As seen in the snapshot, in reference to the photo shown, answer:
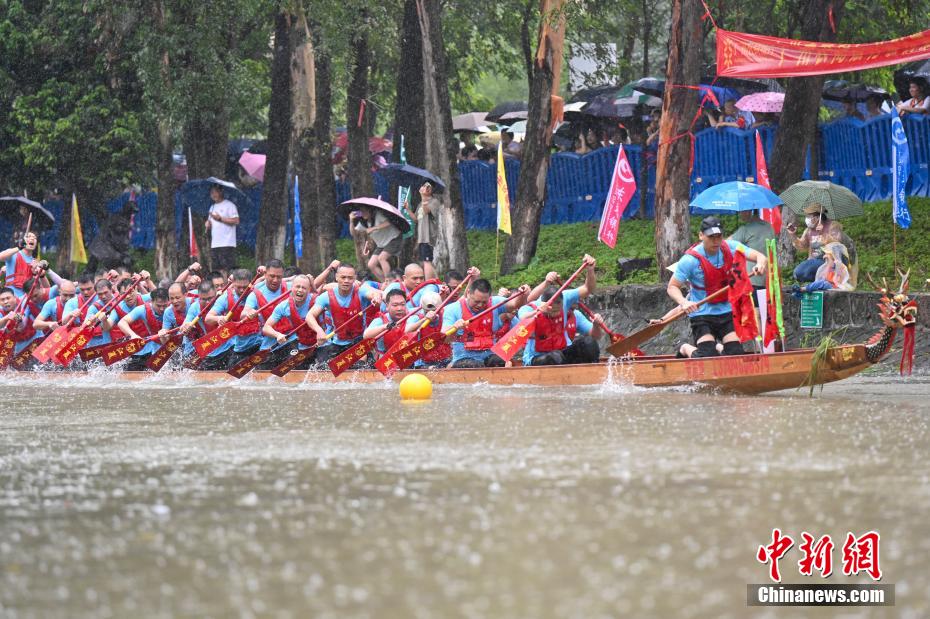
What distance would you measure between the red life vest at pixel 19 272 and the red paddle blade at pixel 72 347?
3.63m

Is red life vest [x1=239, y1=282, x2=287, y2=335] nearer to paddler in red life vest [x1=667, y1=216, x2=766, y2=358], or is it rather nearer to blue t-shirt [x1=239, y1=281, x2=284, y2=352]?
blue t-shirt [x1=239, y1=281, x2=284, y2=352]

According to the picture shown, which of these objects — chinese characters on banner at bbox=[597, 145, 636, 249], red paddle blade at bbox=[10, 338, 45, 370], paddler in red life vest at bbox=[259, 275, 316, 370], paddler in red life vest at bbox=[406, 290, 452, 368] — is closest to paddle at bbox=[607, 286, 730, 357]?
paddler in red life vest at bbox=[406, 290, 452, 368]

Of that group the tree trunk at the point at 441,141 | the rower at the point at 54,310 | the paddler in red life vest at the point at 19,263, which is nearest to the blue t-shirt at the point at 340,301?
the rower at the point at 54,310

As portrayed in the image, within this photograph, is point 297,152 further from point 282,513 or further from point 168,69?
point 282,513

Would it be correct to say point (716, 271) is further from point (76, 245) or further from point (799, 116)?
point (76, 245)

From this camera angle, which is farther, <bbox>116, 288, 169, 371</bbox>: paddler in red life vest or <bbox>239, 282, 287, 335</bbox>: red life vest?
<bbox>116, 288, 169, 371</bbox>: paddler in red life vest

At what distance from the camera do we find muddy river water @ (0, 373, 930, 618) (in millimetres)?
5266

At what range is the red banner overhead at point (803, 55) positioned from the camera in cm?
1454

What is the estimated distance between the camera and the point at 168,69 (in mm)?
24422

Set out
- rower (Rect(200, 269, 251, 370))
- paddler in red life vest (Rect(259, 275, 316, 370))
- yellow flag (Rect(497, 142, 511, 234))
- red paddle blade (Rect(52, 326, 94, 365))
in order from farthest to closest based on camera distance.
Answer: yellow flag (Rect(497, 142, 511, 234)) < red paddle blade (Rect(52, 326, 94, 365)) < rower (Rect(200, 269, 251, 370)) < paddler in red life vest (Rect(259, 275, 316, 370))

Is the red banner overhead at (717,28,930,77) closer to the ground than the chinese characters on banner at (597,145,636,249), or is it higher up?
higher up

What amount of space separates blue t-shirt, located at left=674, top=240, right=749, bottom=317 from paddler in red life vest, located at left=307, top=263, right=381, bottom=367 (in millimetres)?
4096

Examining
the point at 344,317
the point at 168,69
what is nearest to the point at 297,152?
the point at 168,69

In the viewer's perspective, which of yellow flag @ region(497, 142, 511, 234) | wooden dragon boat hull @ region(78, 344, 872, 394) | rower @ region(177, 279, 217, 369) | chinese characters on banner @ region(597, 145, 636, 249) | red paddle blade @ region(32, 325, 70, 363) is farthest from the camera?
yellow flag @ region(497, 142, 511, 234)
